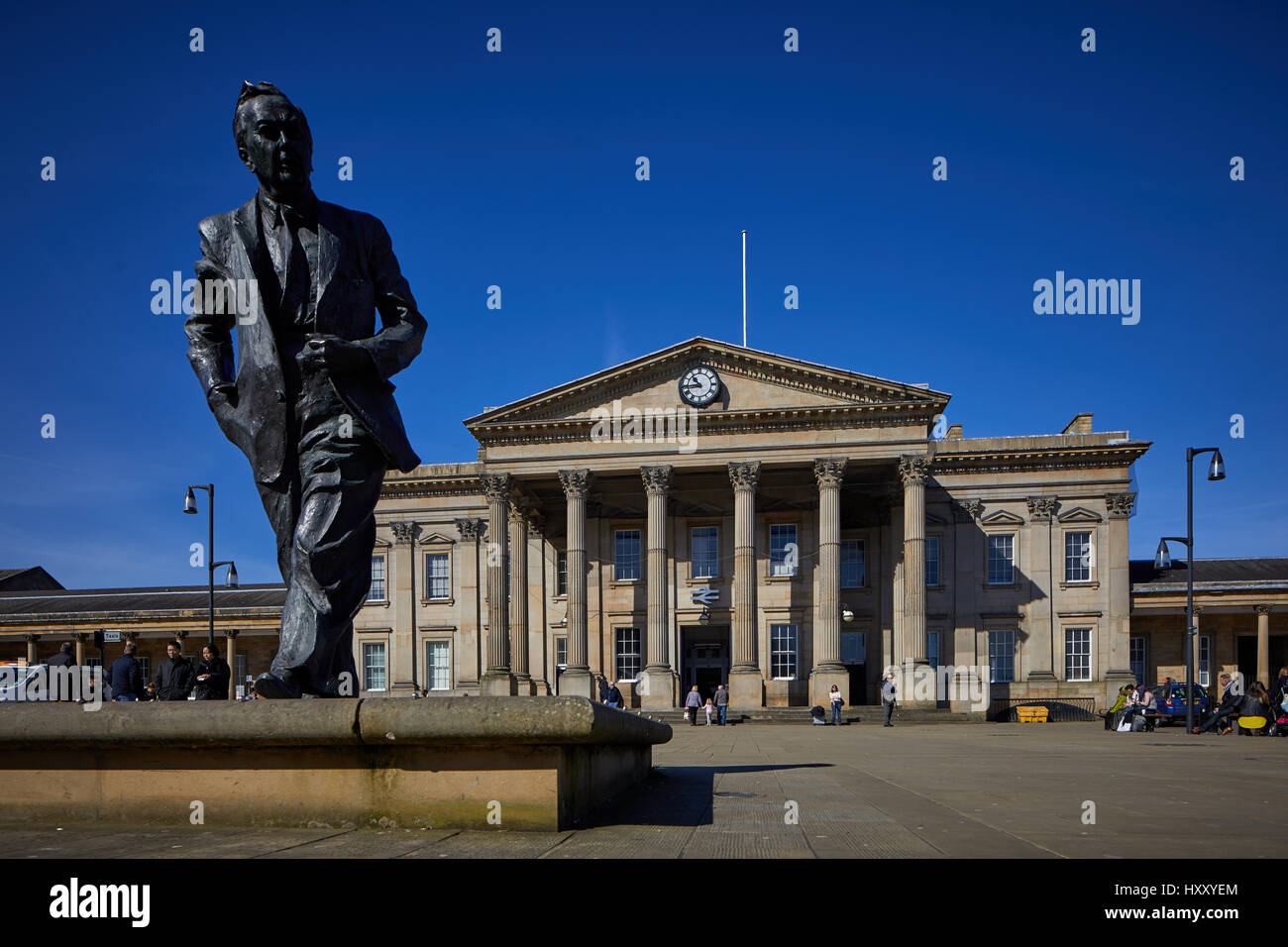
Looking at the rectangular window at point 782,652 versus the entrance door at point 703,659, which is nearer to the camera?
the rectangular window at point 782,652

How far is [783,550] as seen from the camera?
47062 millimetres

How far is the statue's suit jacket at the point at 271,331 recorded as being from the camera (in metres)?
4.79

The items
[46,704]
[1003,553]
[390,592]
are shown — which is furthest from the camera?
[390,592]

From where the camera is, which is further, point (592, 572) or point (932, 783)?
point (592, 572)

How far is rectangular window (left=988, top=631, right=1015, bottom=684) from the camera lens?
45.7 m

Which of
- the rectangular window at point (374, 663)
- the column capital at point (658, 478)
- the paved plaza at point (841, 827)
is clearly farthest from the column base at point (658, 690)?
the paved plaza at point (841, 827)

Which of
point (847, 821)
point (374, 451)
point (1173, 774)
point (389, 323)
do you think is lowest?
point (1173, 774)

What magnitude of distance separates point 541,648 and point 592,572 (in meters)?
4.79

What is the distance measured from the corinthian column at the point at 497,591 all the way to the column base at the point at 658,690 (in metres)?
6.12

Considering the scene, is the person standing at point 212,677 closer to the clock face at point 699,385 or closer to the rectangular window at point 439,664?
the clock face at point 699,385

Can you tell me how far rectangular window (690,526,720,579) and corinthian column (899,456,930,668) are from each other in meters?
9.49

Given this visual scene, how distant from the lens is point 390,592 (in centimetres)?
5203
